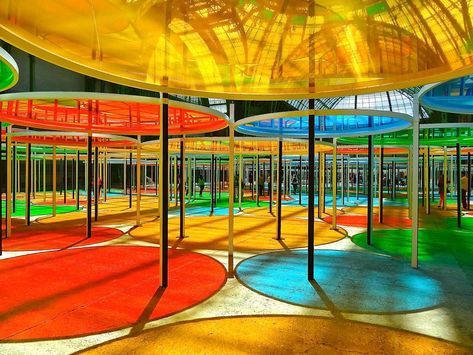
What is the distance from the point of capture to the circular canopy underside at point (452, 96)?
762 centimetres

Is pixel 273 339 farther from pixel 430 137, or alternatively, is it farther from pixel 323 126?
pixel 430 137

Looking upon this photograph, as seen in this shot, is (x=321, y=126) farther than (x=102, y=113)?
Yes

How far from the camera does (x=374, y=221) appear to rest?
1484 cm

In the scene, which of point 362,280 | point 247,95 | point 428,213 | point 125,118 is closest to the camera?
point 247,95

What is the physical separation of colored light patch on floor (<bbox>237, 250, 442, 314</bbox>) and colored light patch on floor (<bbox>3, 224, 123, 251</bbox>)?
529cm

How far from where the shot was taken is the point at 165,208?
615 centimetres

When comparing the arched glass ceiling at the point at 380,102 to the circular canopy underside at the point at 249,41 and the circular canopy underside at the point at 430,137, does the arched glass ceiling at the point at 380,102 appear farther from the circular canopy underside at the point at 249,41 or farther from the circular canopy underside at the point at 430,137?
the circular canopy underside at the point at 249,41

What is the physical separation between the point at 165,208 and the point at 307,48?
3.55 m

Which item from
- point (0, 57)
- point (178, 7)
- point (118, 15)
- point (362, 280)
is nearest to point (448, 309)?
point (362, 280)

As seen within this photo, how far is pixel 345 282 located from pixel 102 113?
7529 millimetres

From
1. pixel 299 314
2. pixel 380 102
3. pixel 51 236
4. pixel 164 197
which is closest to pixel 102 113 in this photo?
pixel 51 236

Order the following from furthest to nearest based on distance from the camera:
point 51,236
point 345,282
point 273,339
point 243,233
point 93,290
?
point 243,233 → point 51,236 → point 345,282 → point 93,290 → point 273,339

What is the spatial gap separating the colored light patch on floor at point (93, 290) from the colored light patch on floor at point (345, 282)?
3.21 feet

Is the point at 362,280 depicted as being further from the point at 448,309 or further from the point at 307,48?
the point at 307,48
